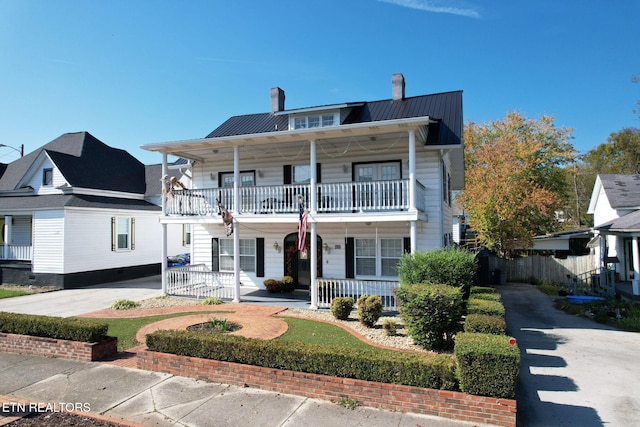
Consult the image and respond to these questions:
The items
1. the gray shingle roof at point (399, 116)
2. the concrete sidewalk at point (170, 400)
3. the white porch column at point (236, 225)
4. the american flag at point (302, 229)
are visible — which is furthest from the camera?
the gray shingle roof at point (399, 116)

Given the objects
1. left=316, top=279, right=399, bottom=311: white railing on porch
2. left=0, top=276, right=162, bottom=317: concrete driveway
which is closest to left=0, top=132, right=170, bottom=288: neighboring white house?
left=0, top=276, right=162, bottom=317: concrete driveway

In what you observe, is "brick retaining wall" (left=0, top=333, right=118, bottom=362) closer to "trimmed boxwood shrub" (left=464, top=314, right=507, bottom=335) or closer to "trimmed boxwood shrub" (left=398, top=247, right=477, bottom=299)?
"trimmed boxwood shrub" (left=398, top=247, right=477, bottom=299)

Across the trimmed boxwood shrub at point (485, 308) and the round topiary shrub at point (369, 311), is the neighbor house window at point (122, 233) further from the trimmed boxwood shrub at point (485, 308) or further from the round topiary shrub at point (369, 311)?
the trimmed boxwood shrub at point (485, 308)

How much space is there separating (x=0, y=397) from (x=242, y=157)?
1167 cm

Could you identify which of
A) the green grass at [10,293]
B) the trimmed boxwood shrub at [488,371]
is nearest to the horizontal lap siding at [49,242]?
the green grass at [10,293]

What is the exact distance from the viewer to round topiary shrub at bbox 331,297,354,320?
11047mm

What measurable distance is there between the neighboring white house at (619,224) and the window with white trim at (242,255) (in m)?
14.9

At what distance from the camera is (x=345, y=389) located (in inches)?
225

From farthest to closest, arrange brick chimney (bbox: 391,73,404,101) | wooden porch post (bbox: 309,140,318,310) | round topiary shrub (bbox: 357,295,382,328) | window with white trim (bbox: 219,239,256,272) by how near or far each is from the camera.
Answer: brick chimney (bbox: 391,73,404,101)
window with white trim (bbox: 219,239,256,272)
wooden porch post (bbox: 309,140,318,310)
round topiary shrub (bbox: 357,295,382,328)

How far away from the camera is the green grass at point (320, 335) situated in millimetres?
8703

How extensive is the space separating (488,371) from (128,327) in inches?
365

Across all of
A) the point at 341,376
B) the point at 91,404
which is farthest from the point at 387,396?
the point at 91,404

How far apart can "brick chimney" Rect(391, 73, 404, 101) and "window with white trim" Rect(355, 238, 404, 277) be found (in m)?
7.23

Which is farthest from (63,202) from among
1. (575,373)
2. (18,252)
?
(575,373)
